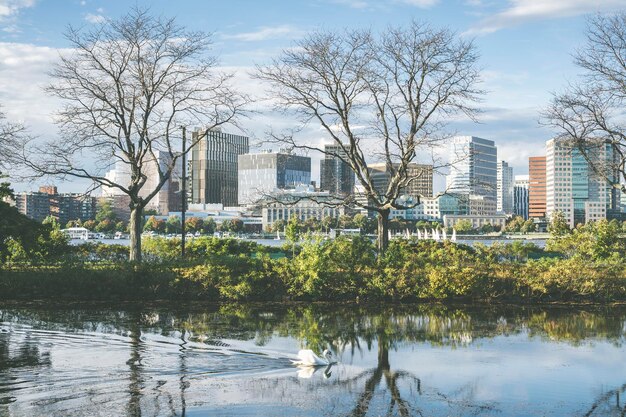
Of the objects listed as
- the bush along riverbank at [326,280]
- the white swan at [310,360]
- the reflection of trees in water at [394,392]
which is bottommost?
the reflection of trees in water at [394,392]

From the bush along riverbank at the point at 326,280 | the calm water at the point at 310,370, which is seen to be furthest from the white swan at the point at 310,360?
the bush along riverbank at the point at 326,280

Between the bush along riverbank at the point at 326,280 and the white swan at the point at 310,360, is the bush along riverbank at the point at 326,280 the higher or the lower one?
the higher one

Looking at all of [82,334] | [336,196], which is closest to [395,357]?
[82,334]

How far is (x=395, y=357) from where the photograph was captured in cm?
1363

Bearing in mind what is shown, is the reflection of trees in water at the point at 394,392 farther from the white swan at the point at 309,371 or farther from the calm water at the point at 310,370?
the white swan at the point at 309,371

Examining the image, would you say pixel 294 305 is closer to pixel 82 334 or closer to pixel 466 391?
pixel 82 334

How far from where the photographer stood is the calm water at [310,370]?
10.3m

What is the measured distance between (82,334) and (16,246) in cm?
1504

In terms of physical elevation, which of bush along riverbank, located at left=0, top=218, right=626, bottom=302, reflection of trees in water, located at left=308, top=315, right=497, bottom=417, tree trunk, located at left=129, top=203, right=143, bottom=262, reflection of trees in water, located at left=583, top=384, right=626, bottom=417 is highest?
tree trunk, located at left=129, top=203, right=143, bottom=262

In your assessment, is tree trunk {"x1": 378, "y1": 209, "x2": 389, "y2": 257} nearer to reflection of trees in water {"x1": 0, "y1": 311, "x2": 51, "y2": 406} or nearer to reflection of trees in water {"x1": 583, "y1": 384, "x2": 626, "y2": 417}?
reflection of trees in water {"x1": 0, "y1": 311, "x2": 51, "y2": 406}

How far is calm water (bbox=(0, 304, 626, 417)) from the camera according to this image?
10.3 metres

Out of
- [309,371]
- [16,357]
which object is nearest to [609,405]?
[309,371]

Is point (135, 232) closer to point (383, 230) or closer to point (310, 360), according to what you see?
point (383, 230)

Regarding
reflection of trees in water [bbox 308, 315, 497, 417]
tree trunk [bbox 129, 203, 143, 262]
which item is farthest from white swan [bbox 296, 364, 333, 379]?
tree trunk [bbox 129, 203, 143, 262]
